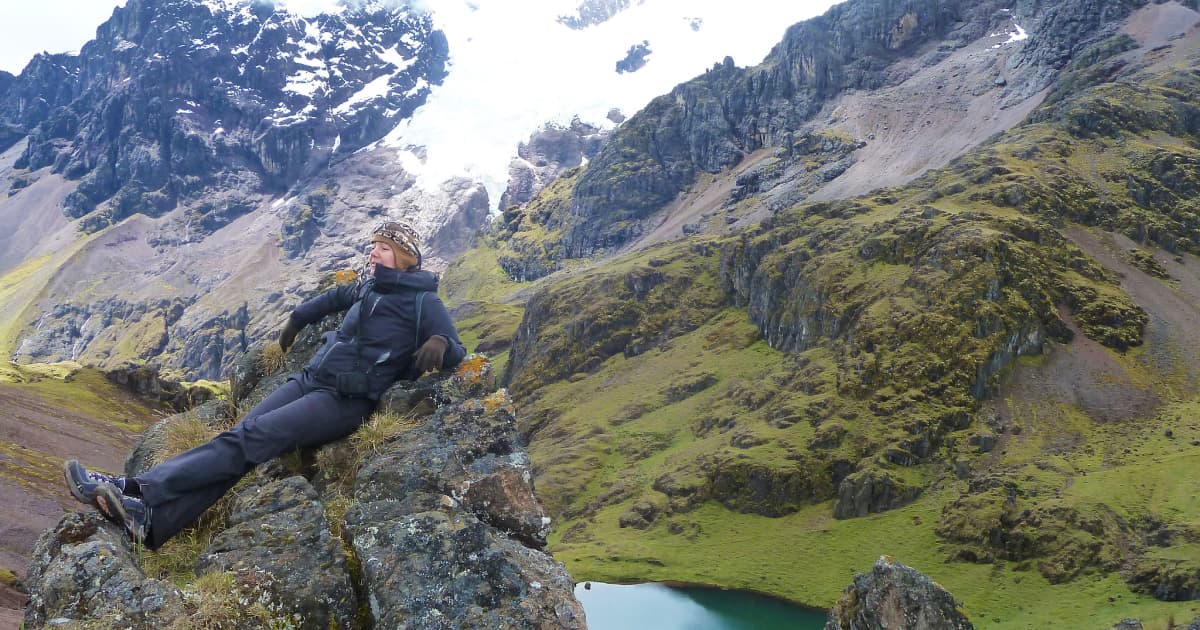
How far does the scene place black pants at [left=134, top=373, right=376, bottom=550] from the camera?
10.1m

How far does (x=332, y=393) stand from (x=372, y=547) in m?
2.78

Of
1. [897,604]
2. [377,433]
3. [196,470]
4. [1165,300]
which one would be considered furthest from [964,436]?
[196,470]

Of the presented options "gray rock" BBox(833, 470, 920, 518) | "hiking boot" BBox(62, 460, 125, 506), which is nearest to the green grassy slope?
"gray rock" BBox(833, 470, 920, 518)

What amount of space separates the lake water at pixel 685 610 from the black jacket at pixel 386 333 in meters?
93.3

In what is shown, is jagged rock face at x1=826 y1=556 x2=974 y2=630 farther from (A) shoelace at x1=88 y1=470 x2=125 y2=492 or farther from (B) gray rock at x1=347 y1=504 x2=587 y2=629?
(A) shoelace at x1=88 y1=470 x2=125 y2=492

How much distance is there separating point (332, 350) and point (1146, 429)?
153909 millimetres

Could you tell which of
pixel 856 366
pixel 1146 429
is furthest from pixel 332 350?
pixel 856 366

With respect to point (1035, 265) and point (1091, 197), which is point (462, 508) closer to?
point (1035, 265)

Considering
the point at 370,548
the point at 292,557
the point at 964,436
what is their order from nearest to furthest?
the point at 292,557 → the point at 370,548 → the point at 964,436

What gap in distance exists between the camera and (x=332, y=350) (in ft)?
39.0

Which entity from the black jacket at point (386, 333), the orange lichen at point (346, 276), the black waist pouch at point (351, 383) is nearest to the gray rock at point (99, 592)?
the black waist pouch at point (351, 383)

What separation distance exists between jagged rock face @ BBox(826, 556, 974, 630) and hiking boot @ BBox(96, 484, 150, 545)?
27055mm

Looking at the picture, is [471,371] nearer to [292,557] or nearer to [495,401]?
[495,401]

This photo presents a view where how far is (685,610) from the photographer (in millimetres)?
111625
